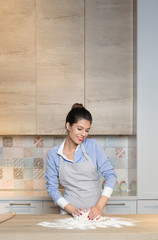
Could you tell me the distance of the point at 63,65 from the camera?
301 centimetres

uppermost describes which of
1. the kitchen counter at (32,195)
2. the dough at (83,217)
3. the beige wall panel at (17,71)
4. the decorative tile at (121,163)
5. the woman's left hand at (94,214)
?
the beige wall panel at (17,71)

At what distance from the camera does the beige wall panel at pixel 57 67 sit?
2994mm

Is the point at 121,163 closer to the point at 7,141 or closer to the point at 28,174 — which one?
the point at 28,174

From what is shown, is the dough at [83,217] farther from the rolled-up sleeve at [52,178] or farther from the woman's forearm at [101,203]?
the rolled-up sleeve at [52,178]

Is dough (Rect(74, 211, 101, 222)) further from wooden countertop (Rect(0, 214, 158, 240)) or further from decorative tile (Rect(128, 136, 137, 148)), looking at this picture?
decorative tile (Rect(128, 136, 137, 148))

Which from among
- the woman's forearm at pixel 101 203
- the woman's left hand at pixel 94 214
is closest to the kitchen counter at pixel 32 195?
the woman's forearm at pixel 101 203

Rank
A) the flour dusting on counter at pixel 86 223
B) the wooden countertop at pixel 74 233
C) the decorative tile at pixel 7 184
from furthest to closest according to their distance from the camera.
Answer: the decorative tile at pixel 7 184, the flour dusting on counter at pixel 86 223, the wooden countertop at pixel 74 233

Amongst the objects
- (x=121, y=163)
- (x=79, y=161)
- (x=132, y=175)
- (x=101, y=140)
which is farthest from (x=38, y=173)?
(x=79, y=161)

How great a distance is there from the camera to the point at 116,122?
119 inches

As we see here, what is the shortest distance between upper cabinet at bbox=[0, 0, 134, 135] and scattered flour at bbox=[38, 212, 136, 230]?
1.36 m

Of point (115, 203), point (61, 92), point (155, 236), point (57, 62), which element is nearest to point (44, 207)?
point (115, 203)

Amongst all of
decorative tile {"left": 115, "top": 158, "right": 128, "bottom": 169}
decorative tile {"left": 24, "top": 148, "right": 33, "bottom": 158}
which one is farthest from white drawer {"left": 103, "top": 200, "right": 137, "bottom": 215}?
decorative tile {"left": 24, "top": 148, "right": 33, "bottom": 158}

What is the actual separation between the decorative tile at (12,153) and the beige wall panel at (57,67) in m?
0.51

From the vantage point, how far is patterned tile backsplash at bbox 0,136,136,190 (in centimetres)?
337
